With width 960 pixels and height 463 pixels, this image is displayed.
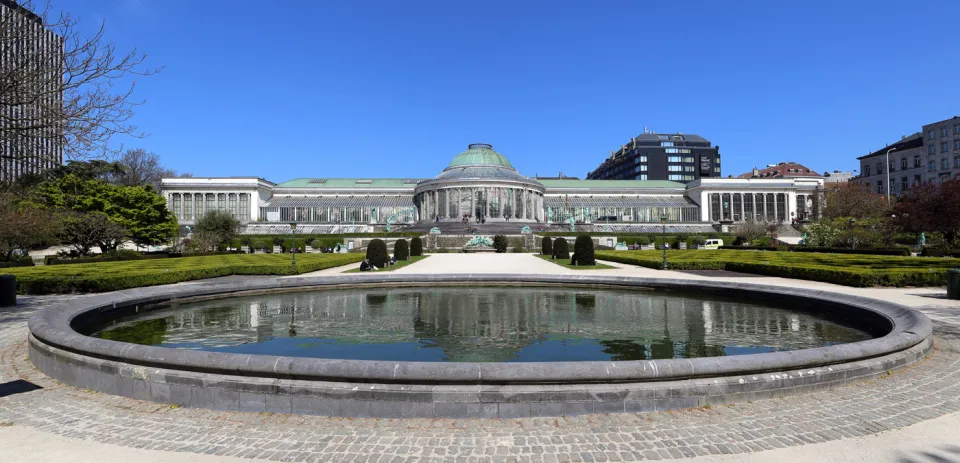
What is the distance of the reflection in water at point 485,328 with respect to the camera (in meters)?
9.50

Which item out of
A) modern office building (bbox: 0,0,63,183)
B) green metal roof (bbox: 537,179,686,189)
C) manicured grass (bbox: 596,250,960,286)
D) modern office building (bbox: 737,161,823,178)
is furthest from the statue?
modern office building (bbox: 737,161,823,178)

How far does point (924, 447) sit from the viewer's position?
16.8 feet

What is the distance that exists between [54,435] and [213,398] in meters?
1.55

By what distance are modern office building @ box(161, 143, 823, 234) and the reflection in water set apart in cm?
7042

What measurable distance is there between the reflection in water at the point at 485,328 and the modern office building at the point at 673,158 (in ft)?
416

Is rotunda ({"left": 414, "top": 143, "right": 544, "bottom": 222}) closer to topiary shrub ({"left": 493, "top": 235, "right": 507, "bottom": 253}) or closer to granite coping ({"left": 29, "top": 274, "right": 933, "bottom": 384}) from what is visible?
topiary shrub ({"left": 493, "top": 235, "right": 507, "bottom": 253})

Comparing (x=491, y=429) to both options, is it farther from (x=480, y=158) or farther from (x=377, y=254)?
(x=480, y=158)

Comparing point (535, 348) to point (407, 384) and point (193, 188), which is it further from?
point (193, 188)

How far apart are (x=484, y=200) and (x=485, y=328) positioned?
254 feet

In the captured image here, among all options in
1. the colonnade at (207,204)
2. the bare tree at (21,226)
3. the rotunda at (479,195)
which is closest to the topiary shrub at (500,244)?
the rotunda at (479,195)

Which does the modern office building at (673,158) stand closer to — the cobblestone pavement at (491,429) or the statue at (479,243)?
the statue at (479,243)

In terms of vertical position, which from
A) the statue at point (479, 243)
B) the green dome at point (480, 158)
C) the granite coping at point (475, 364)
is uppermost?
the green dome at point (480, 158)

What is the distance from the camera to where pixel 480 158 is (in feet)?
317

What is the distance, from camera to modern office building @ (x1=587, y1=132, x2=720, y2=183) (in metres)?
136
